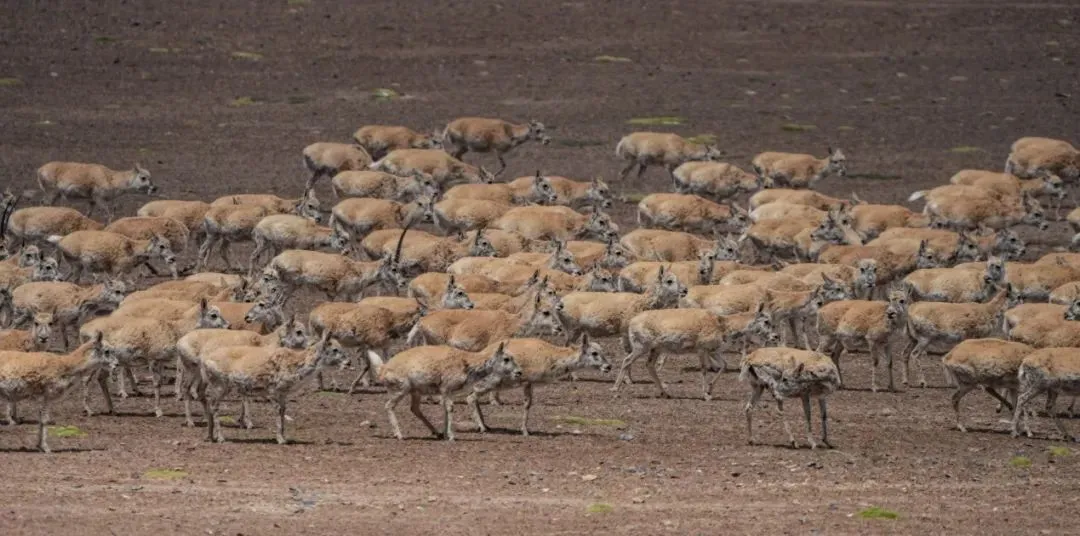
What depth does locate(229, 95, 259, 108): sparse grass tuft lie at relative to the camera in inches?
1998

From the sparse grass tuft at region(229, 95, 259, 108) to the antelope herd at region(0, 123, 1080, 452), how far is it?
8124 millimetres

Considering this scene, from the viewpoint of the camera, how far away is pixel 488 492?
21.3 metres

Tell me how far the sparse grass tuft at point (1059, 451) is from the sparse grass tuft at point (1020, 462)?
0.46 metres

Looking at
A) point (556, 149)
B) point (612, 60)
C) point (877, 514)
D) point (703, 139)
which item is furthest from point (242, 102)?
point (877, 514)

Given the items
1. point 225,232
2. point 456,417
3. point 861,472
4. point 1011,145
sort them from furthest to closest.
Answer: point 1011,145
point 225,232
point 456,417
point 861,472

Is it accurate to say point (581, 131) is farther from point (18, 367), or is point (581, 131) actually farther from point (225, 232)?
point (18, 367)

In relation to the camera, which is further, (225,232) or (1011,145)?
(1011,145)

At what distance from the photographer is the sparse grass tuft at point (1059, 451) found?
2431 cm

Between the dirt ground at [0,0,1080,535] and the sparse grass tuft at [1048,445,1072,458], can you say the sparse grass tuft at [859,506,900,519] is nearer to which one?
the dirt ground at [0,0,1080,535]

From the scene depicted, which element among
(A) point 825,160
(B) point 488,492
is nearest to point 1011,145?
(A) point 825,160

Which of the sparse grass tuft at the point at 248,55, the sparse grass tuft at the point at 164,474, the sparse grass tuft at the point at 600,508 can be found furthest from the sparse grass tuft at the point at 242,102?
Result: the sparse grass tuft at the point at 600,508

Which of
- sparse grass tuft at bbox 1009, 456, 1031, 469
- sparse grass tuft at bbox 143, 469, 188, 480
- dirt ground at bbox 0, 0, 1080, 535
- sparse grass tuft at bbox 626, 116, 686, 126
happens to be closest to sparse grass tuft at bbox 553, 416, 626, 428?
dirt ground at bbox 0, 0, 1080, 535

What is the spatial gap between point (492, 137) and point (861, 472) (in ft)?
74.9

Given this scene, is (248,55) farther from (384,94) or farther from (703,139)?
(703,139)
